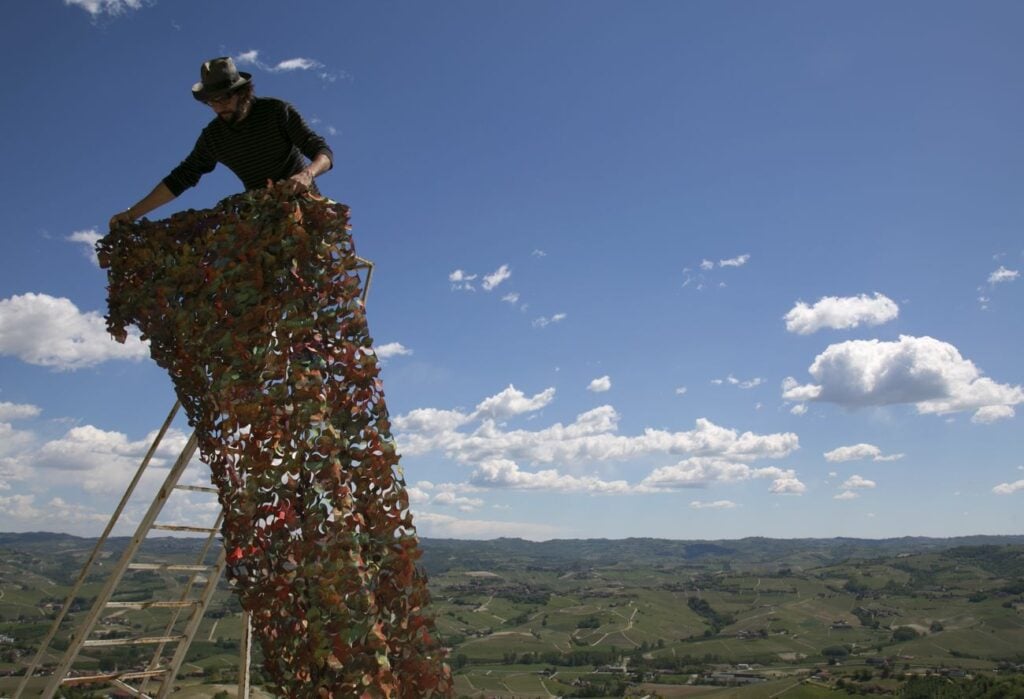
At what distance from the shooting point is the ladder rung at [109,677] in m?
5.46

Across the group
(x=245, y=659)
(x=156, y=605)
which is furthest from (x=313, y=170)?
(x=245, y=659)

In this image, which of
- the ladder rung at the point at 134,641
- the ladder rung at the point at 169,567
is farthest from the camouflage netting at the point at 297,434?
the ladder rung at the point at 134,641

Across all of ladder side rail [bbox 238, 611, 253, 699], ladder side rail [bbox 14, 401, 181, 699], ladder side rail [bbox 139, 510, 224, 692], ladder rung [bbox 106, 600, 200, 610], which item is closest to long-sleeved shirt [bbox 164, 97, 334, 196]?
ladder side rail [bbox 14, 401, 181, 699]

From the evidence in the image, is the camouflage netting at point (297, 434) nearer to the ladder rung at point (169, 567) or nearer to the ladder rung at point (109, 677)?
the ladder rung at point (169, 567)

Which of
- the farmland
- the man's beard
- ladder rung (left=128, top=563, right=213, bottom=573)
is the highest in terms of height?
the man's beard

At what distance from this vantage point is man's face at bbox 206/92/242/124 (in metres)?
5.18

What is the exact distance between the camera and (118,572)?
4.80 m

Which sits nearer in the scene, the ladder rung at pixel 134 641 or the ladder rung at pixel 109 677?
the ladder rung at pixel 109 677

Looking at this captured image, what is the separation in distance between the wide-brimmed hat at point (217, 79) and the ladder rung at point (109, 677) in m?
4.28

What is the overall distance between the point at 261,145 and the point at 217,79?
55 cm

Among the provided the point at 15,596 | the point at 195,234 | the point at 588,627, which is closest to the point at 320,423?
the point at 195,234

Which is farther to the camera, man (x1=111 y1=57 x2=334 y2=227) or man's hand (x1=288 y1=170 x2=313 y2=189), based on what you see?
man (x1=111 y1=57 x2=334 y2=227)

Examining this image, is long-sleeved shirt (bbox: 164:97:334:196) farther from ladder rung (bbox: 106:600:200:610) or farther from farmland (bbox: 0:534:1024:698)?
farmland (bbox: 0:534:1024:698)

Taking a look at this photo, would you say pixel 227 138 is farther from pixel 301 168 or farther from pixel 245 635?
pixel 245 635
